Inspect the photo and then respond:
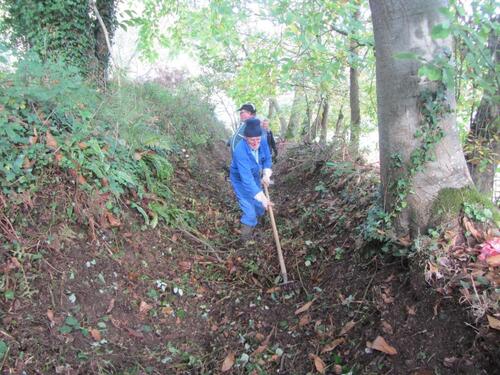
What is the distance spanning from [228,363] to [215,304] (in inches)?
35.0

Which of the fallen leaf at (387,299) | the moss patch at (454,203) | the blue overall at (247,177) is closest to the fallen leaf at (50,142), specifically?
the blue overall at (247,177)

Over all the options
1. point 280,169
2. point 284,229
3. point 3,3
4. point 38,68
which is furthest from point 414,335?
point 3,3

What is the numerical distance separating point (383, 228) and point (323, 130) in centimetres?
988

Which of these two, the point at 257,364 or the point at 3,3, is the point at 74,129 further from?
the point at 3,3

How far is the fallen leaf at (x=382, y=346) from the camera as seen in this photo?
278 cm

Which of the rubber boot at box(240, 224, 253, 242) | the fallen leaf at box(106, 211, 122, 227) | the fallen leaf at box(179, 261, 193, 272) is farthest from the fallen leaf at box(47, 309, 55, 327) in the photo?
the rubber boot at box(240, 224, 253, 242)

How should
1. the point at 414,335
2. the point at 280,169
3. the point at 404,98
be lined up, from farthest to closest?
the point at 280,169 < the point at 404,98 < the point at 414,335

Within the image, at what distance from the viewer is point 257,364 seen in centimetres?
337

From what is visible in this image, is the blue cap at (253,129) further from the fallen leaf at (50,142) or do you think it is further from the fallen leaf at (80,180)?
the fallen leaf at (50,142)

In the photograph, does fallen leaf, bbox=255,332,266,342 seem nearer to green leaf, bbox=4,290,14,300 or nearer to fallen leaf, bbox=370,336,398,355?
fallen leaf, bbox=370,336,398,355

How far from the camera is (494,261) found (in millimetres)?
2775

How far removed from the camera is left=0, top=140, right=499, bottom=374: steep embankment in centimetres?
283

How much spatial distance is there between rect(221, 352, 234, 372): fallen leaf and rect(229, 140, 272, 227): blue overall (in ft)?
7.55

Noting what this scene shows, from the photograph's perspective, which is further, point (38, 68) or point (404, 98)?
point (38, 68)
